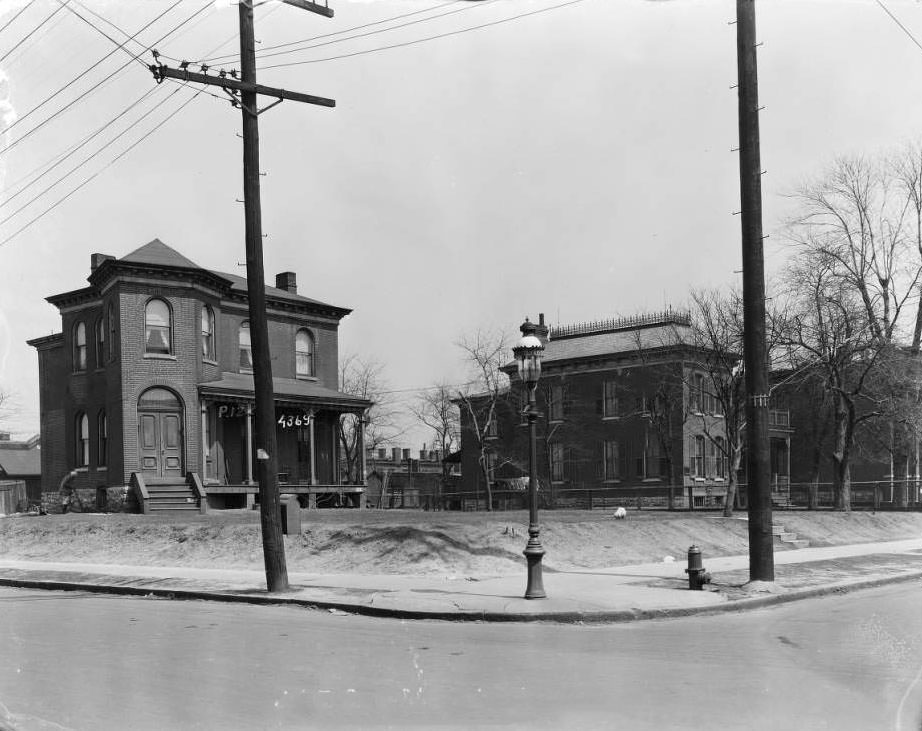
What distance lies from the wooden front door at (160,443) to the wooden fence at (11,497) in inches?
416

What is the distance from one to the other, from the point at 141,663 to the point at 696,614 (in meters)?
7.33

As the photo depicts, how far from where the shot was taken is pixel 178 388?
111 ft

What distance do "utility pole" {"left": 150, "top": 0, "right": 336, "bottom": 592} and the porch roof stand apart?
698 inches

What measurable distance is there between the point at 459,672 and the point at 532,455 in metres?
5.78

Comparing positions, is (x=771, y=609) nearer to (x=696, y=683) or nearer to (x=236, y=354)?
(x=696, y=683)

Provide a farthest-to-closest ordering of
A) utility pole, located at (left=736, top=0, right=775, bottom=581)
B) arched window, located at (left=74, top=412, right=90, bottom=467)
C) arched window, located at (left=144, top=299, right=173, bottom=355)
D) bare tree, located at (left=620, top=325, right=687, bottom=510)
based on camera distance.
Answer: bare tree, located at (left=620, top=325, right=687, bottom=510), arched window, located at (left=74, top=412, right=90, bottom=467), arched window, located at (left=144, top=299, right=173, bottom=355), utility pole, located at (left=736, top=0, right=775, bottom=581)

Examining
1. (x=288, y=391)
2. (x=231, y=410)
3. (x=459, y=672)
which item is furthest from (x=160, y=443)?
(x=459, y=672)

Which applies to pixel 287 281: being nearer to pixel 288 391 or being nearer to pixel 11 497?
pixel 288 391

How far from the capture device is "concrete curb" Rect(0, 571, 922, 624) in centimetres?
1291

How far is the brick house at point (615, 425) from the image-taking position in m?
48.7

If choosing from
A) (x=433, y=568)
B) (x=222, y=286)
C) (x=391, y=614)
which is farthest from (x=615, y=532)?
(x=222, y=286)

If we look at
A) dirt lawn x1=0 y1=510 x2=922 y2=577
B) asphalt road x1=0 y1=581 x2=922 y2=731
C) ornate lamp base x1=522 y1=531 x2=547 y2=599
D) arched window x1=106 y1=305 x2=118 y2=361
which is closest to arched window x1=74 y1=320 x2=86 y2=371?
arched window x1=106 y1=305 x2=118 y2=361

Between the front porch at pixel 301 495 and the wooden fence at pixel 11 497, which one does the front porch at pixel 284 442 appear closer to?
the front porch at pixel 301 495

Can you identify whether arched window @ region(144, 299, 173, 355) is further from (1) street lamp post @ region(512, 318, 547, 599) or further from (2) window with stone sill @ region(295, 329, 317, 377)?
(1) street lamp post @ region(512, 318, 547, 599)
